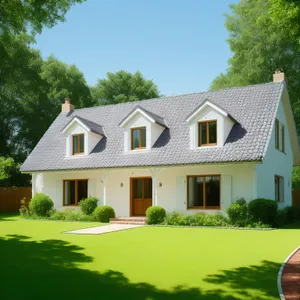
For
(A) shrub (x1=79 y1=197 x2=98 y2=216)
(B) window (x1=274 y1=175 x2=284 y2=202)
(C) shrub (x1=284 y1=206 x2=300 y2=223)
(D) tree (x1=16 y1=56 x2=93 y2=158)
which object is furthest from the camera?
(D) tree (x1=16 y1=56 x2=93 y2=158)

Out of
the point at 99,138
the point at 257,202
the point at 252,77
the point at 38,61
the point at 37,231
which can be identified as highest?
the point at 38,61

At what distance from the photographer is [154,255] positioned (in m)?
11.4

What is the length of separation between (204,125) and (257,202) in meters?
5.58

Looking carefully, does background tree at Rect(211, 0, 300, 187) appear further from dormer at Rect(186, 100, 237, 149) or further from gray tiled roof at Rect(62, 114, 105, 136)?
gray tiled roof at Rect(62, 114, 105, 136)

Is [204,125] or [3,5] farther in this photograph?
[204,125]

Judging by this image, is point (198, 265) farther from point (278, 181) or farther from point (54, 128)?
point (54, 128)

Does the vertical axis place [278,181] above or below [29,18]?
below

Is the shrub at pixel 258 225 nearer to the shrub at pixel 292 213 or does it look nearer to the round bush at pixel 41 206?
the shrub at pixel 292 213

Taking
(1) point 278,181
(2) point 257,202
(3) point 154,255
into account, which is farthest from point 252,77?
(3) point 154,255

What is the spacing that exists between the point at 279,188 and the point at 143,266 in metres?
17.5

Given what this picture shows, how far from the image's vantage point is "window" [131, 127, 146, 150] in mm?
24844

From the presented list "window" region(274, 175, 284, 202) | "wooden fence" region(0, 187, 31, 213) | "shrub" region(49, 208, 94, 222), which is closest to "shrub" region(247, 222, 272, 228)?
"window" region(274, 175, 284, 202)

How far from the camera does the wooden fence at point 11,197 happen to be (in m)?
32.2

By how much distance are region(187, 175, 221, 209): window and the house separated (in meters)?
0.05
